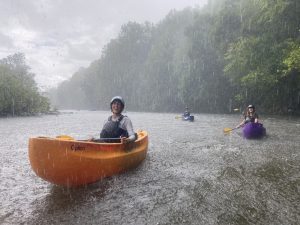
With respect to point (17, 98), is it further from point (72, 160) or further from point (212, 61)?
point (72, 160)

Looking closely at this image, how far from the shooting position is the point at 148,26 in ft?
270

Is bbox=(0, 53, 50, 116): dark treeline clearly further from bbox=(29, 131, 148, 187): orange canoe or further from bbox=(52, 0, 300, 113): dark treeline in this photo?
bbox=(29, 131, 148, 187): orange canoe

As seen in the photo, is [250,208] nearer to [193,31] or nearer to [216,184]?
[216,184]

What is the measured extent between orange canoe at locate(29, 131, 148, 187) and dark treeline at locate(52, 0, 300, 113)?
17.1 m

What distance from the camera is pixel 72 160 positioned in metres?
5.88

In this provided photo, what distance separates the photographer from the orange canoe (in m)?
5.61

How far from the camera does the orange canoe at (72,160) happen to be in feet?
18.4

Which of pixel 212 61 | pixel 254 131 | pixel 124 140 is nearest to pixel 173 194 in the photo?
pixel 124 140

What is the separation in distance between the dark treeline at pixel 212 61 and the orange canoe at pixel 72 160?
1713cm

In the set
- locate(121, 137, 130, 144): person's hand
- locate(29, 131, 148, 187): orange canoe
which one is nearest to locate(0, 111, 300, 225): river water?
locate(29, 131, 148, 187): orange canoe

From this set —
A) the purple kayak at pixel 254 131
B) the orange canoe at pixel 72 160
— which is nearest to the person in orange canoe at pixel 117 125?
the orange canoe at pixel 72 160

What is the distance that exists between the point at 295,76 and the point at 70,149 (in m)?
25.1

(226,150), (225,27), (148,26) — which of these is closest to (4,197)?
(226,150)

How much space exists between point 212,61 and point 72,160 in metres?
40.2
